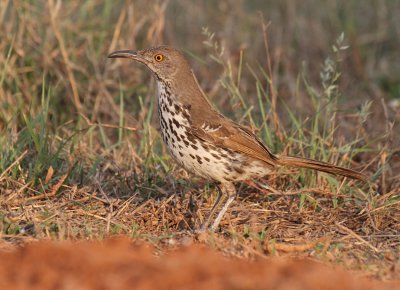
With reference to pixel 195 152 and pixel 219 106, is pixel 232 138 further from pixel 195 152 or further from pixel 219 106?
pixel 219 106

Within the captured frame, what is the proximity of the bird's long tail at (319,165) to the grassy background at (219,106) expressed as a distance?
202mm

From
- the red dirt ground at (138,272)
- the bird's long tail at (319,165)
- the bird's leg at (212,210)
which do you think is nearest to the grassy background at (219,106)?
the bird's leg at (212,210)

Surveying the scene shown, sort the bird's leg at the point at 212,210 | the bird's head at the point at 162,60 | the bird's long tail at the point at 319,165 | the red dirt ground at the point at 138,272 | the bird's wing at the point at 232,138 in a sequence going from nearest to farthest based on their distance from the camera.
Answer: the red dirt ground at the point at 138,272 < the bird's leg at the point at 212,210 < the bird's wing at the point at 232,138 < the bird's long tail at the point at 319,165 < the bird's head at the point at 162,60

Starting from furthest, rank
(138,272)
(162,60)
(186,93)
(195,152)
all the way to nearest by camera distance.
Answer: (162,60) → (186,93) → (195,152) → (138,272)

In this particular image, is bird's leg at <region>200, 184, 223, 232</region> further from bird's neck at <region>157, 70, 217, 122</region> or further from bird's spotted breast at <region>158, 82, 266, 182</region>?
bird's neck at <region>157, 70, 217, 122</region>

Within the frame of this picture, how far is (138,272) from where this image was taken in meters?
3.69

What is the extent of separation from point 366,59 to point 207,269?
20.6 feet

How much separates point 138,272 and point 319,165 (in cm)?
254

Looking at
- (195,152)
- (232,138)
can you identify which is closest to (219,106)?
(232,138)

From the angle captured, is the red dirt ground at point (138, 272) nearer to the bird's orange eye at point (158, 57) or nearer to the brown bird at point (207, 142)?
the brown bird at point (207, 142)

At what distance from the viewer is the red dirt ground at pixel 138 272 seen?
11.7 feet

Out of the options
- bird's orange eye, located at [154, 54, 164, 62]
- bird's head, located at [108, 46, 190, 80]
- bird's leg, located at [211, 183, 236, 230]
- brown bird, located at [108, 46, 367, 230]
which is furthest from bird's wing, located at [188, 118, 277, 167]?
bird's orange eye, located at [154, 54, 164, 62]

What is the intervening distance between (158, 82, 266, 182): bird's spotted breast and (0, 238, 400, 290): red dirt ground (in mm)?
1716

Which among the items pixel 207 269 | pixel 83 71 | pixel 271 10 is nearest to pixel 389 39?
pixel 271 10
